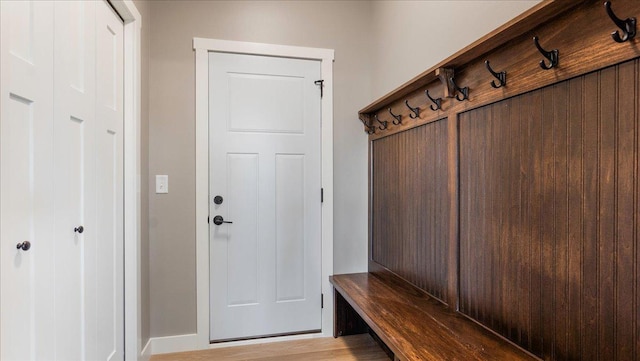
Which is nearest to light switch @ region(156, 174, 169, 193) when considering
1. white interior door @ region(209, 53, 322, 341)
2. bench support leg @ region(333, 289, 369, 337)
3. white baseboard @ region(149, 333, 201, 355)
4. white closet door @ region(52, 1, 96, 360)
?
white interior door @ region(209, 53, 322, 341)

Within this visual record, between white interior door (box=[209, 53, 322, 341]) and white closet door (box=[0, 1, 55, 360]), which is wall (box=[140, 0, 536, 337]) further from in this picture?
white closet door (box=[0, 1, 55, 360])

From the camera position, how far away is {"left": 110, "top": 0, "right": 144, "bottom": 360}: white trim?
1.93 m

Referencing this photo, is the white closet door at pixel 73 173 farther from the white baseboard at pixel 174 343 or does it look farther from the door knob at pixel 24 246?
the white baseboard at pixel 174 343

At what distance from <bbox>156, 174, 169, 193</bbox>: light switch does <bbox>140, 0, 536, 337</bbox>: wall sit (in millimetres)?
31

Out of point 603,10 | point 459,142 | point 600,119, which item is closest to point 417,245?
point 459,142

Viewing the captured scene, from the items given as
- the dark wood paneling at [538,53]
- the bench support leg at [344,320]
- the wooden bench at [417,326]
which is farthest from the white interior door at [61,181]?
the dark wood paneling at [538,53]

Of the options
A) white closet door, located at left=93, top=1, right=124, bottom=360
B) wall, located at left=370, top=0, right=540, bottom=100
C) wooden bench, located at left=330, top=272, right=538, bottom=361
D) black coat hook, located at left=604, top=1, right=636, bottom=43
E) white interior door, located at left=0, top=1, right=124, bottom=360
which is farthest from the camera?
white closet door, located at left=93, top=1, right=124, bottom=360

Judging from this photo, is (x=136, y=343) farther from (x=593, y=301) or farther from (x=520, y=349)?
(x=593, y=301)

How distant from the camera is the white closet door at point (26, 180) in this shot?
0.91 meters

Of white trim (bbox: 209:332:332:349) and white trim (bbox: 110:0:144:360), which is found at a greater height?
white trim (bbox: 110:0:144:360)

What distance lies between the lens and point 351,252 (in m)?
2.63

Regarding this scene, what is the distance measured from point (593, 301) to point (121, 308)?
2.16 metres

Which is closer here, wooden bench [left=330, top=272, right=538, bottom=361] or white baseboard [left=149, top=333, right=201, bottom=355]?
wooden bench [left=330, top=272, right=538, bottom=361]

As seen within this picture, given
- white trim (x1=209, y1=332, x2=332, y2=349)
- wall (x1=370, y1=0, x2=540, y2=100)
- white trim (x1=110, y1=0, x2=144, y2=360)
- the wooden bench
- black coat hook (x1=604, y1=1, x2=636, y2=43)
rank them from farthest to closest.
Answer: white trim (x1=209, y1=332, x2=332, y2=349), white trim (x1=110, y1=0, x2=144, y2=360), wall (x1=370, y1=0, x2=540, y2=100), the wooden bench, black coat hook (x1=604, y1=1, x2=636, y2=43)
